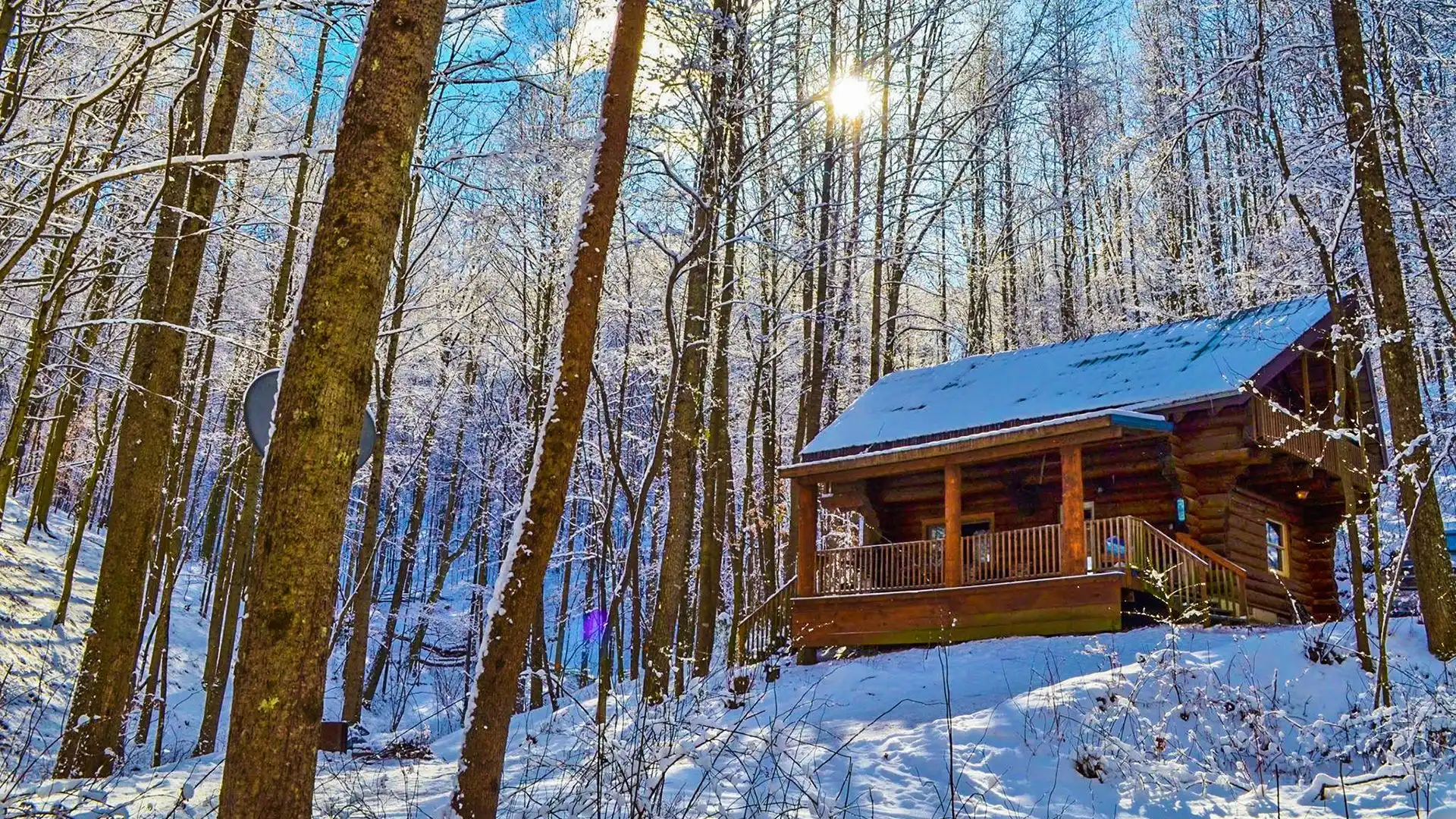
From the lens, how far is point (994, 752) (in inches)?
322

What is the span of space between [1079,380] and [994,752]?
11.2 meters

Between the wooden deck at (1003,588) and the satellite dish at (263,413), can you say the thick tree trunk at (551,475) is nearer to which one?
the satellite dish at (263,413)

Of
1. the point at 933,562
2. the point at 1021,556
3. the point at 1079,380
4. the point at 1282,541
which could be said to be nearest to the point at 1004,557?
the point at 1021,556

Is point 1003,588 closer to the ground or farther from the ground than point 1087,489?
closer to the ground

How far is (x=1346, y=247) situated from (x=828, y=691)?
943cm

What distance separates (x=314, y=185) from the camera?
58.1ft

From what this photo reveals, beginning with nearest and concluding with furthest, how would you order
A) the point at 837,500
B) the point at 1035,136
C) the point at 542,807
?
the point at 542,807 < the point at 837,500 < the point at 1035,136

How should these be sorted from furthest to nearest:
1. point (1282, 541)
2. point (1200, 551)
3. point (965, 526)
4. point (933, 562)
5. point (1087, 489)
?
point (965, 526)
point (1282, 541)
point (1087, 489)
point (933, 562)
point (1200, 551)

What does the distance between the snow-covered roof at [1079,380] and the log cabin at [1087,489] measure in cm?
5

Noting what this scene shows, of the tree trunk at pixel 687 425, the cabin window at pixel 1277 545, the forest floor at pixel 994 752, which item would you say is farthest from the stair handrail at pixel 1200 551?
the tree trunk at pixel 687 425

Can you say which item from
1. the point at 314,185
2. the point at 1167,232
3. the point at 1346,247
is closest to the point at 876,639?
the point at 1346,247

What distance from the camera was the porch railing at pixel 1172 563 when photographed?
14500 mm

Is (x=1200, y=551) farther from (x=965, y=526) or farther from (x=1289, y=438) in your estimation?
(x=965, y=526)

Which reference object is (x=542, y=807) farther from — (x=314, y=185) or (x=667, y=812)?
(x=314, y=185)
